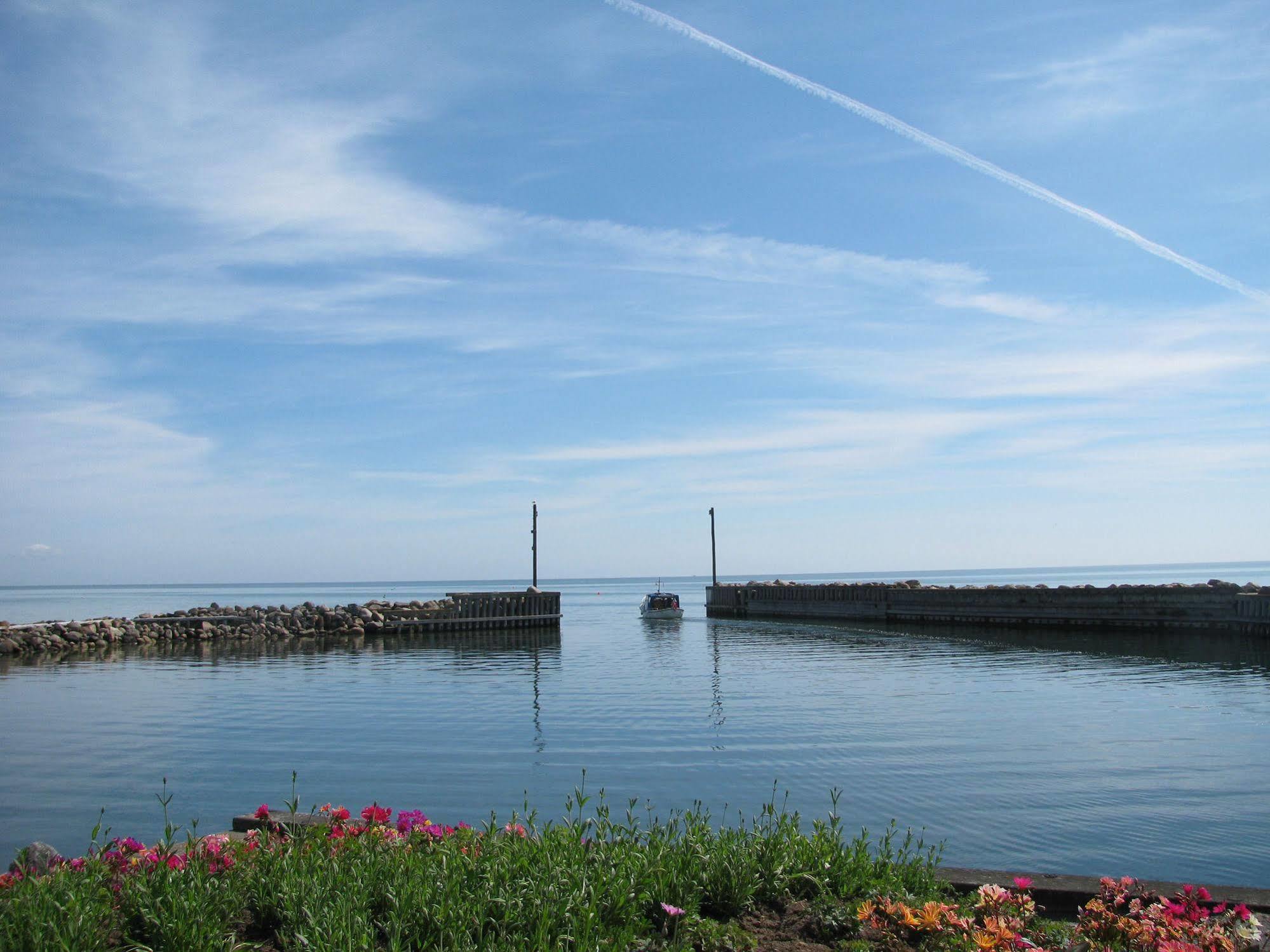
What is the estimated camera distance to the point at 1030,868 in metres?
10.4

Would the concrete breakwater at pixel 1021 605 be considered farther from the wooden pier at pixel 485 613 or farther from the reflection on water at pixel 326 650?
the reflection on water at pixel 326 650

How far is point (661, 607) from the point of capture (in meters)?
67.7

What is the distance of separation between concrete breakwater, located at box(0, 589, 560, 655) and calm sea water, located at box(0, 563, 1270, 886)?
6.70m

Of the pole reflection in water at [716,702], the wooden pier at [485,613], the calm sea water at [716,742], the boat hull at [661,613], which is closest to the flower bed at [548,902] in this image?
the calm sea water at [716,742]

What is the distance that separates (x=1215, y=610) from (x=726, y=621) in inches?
1219

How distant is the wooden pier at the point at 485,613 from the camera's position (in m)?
52.6

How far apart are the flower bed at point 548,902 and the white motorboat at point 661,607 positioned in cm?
5977

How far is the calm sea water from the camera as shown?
12812 millimetres

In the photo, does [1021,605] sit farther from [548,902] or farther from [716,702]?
[548,902]

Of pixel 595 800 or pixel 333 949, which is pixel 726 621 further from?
pixel 333 949

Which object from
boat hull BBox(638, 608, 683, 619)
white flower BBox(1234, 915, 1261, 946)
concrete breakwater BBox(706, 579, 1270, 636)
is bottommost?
boat hull BBox(638, 608, 683, 619)

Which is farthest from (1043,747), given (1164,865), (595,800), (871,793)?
(595,800)

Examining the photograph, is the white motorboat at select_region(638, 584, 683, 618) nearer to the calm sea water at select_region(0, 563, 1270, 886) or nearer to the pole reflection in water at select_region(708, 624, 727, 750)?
the pole reflection in water at select_region(708, 624, 727, 750)

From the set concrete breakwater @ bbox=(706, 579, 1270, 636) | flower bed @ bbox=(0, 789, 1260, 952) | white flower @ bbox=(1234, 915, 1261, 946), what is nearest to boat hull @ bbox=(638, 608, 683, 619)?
concrete breakwater @ bbox=(706, 579, 1270, 636)
